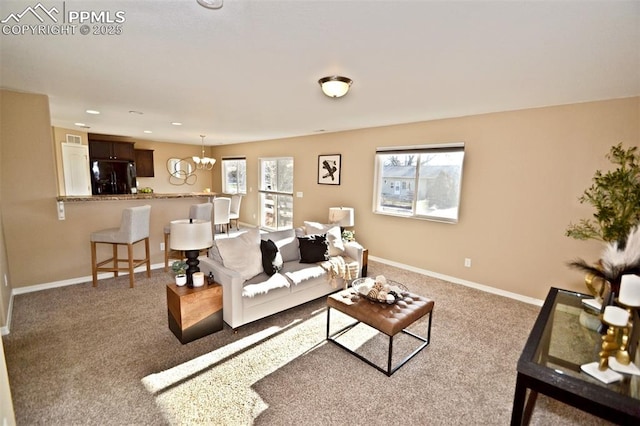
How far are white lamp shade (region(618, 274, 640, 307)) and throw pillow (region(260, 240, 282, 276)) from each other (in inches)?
105

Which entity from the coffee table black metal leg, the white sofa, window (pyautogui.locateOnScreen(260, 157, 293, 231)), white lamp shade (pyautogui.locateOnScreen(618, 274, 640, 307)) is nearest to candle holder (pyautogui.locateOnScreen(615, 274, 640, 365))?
white lamp shade (pyautogui.locateOnScreen(618, 274, 640, 307))

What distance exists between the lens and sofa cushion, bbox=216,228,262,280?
9.22ft

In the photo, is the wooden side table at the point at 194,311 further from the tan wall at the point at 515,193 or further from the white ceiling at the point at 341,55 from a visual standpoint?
the tan wall at the point at 515,193

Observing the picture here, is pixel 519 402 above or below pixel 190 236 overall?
below

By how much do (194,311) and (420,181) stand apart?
3685 mm

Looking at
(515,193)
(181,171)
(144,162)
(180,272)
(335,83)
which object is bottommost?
(180,272)

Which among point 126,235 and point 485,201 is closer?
point 126,235

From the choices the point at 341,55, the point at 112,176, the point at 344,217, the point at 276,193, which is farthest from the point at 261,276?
the point at 112,176

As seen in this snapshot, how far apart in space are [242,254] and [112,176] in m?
6.22

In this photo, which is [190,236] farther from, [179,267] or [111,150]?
[111,150]

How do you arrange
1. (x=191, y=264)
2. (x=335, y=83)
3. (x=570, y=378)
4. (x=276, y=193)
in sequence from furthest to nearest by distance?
(x=276, y=193), (x=191, y=264), (x=335, y=83), (x=570, y=378)

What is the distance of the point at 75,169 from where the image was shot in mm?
6555

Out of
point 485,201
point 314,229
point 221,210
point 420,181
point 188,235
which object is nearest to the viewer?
point 188,235

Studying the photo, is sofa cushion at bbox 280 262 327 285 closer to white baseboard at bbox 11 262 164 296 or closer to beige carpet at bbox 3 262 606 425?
beige carpet at bbox 3 262 606 425
